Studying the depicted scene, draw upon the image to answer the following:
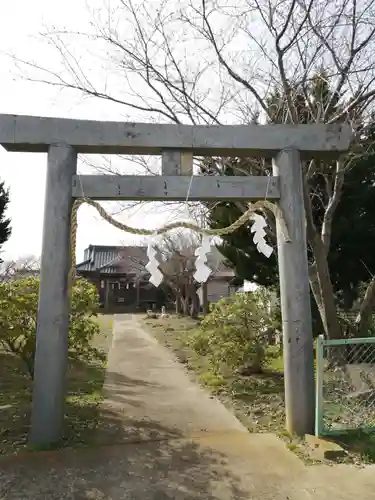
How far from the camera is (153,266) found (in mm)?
4602

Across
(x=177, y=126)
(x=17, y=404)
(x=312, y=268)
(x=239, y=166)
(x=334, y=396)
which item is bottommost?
(x=17, y=404)

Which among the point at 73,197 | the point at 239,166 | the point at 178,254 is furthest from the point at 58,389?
the point at 178,254

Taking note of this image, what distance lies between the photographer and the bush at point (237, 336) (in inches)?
313

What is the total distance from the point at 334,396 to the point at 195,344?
154 inches

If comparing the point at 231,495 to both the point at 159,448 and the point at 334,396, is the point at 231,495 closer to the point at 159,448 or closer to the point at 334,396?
the point at 159,448

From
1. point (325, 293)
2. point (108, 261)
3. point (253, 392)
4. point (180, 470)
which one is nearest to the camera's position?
point (180, 470)

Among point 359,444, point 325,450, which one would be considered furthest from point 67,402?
point 359,444

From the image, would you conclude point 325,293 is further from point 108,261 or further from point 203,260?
point 108,261

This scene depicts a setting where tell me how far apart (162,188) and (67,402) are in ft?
12.0

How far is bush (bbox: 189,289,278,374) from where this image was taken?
26.1 feet

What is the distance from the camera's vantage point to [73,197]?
474cm

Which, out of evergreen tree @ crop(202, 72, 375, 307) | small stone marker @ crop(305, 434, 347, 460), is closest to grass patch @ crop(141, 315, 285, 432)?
small stone marker @ crop(305, 434, 347, 460)

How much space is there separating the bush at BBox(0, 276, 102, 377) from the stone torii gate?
1.79m

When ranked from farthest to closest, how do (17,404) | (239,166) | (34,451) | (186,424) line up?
(239,166), (17,404), (186,424), (34,451)
